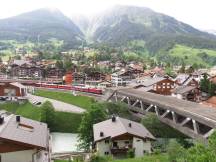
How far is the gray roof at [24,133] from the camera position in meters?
35.3

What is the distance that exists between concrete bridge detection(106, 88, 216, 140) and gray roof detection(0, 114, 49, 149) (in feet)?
64.3

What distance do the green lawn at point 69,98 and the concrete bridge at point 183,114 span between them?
33.9 ft

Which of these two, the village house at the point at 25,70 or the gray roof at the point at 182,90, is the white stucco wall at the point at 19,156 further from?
the village house at the point at 25,70

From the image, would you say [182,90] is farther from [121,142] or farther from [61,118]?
[121,142]

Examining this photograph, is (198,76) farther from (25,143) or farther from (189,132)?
(25,143)

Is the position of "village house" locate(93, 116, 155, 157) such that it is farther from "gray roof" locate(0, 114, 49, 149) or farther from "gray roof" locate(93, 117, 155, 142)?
"gray roof" locate(0, 114, 49, 149)

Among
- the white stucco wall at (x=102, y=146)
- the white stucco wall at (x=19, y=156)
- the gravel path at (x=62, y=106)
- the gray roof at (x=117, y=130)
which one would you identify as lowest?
the gravel path at (x=62, y=106)

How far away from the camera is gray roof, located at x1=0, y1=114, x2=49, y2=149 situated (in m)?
35.3

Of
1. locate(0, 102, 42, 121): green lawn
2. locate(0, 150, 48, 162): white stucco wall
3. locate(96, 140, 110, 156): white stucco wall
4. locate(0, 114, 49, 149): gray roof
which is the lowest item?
locate(0, 102, 42, 121): green lawn

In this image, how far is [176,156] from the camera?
A: 34906 millimetres

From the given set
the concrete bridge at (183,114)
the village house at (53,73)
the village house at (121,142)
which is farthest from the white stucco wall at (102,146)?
the village house at (53,73)

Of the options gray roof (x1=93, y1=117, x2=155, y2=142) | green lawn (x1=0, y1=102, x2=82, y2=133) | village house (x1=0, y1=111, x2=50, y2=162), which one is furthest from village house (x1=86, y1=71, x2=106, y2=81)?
village house (x1=0, y1=111, x2=50, y2=162)

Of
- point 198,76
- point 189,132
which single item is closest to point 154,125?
point 189,132

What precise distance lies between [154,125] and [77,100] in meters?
37.2
